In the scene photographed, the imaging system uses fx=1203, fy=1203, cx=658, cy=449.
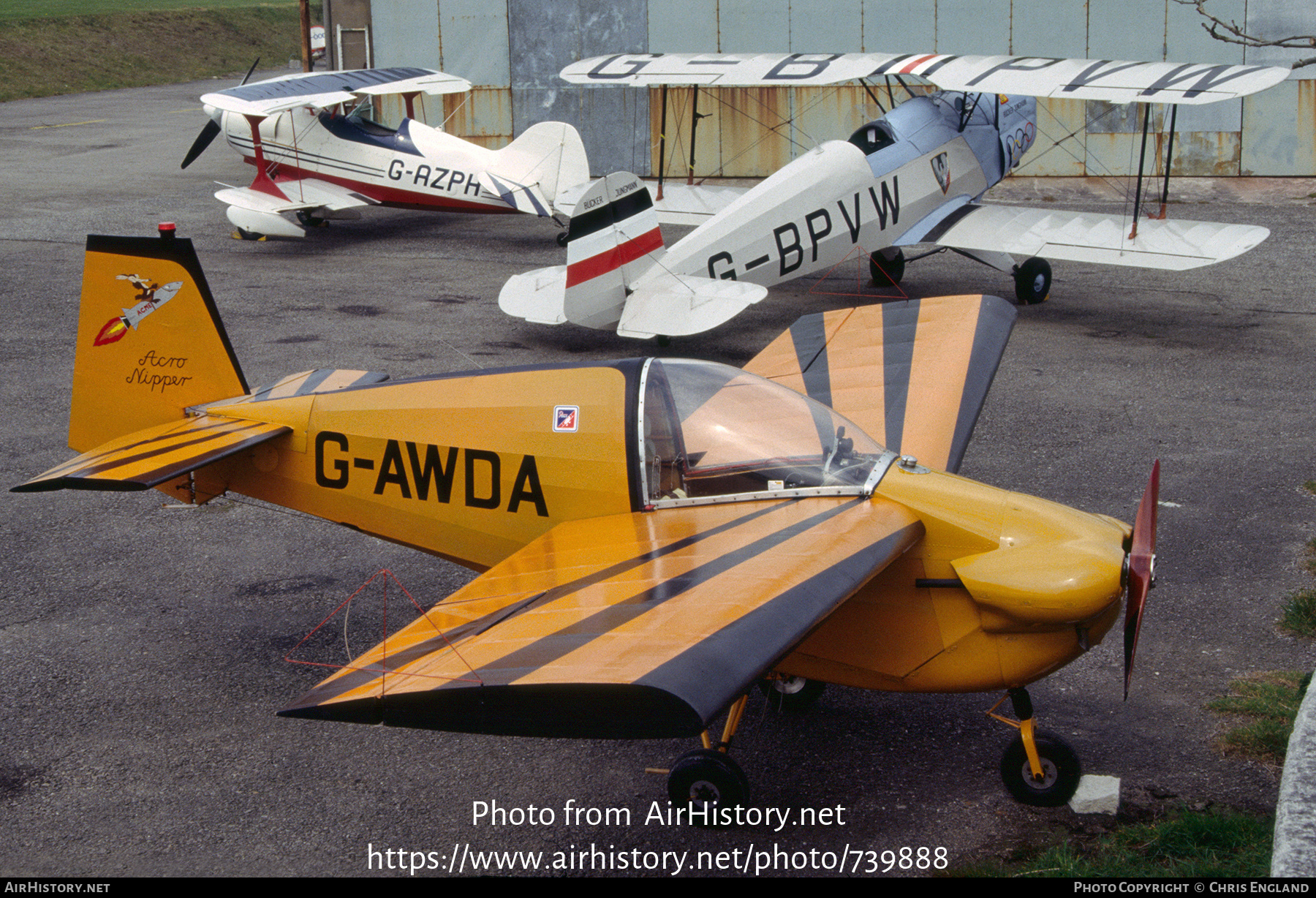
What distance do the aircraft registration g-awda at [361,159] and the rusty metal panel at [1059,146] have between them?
9101mm

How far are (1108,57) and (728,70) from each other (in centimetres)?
944

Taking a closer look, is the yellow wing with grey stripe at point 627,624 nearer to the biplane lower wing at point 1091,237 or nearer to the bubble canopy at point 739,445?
the bubble canopy at point 739,445

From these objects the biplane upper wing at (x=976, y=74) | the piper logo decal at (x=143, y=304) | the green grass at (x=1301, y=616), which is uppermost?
the biplane upper wing at (x=976, y=74)

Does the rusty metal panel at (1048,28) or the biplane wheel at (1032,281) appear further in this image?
the rusty metal panel at (1048,28)

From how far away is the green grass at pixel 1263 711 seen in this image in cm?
559

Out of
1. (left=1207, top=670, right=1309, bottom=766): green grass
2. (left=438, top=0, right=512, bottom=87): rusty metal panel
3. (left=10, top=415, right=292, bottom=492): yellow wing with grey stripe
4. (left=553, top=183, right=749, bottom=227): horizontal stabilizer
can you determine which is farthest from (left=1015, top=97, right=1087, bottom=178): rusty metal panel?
(left=10, top=415, right=292, bottom=492): yellow wing with grey stripe

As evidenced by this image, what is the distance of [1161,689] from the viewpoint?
622 cm

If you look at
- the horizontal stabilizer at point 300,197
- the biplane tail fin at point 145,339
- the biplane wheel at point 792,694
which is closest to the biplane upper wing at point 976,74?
the horizontal stabilizer at point 300,197

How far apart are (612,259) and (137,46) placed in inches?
1653

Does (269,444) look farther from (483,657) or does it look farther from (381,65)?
(381,65)

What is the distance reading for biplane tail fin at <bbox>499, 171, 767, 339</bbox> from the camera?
11.2 meters

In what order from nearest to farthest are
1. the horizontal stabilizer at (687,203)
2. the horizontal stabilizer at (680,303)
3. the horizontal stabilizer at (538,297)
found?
the horizontal stabilizer at (680,303)
the horizontal stabilizer at (538,297)
the horizontal stabilizer at (687,203)

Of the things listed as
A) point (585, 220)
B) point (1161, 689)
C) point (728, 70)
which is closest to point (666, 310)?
point (585, 220)

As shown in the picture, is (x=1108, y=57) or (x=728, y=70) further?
(x=1108, y=57)
